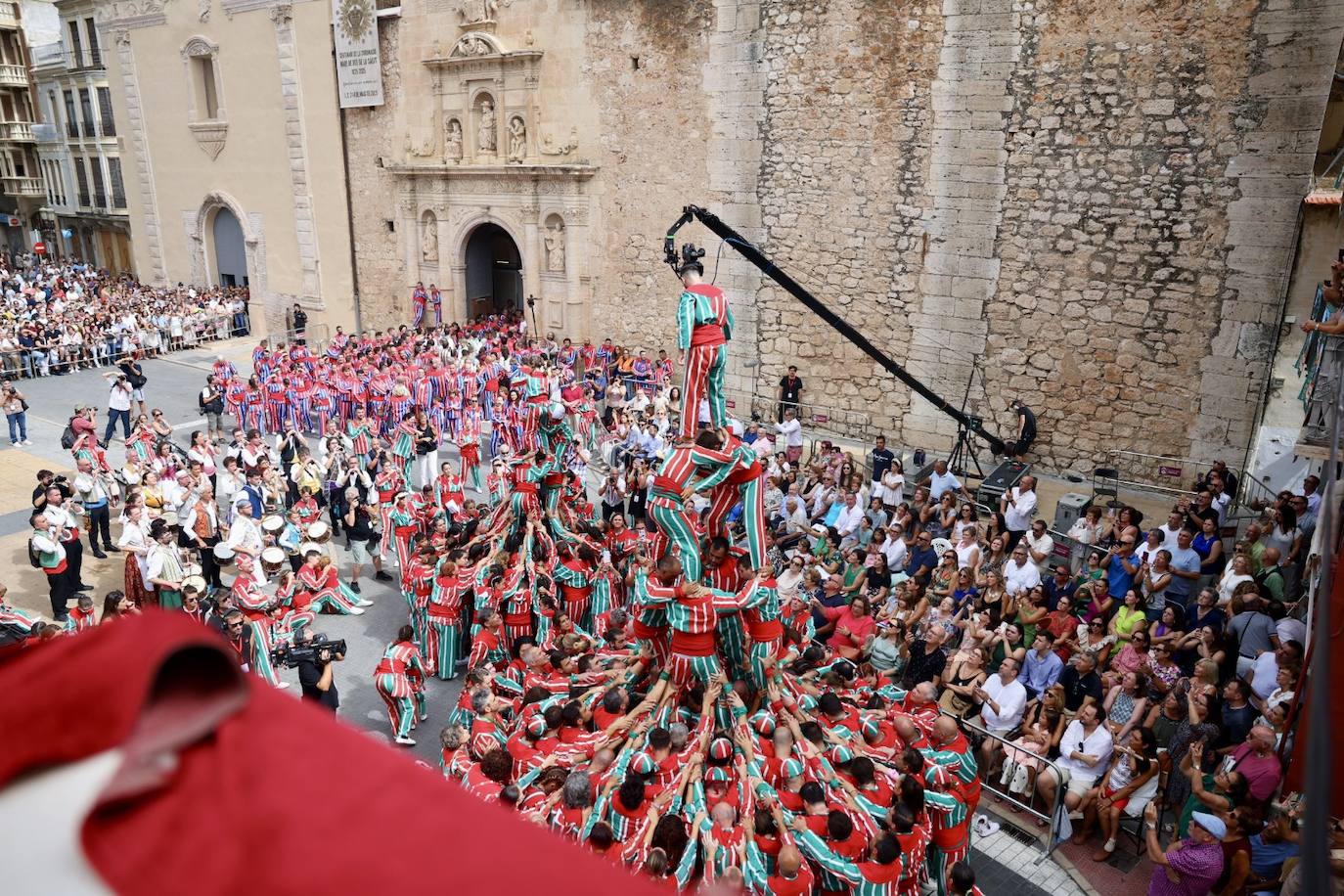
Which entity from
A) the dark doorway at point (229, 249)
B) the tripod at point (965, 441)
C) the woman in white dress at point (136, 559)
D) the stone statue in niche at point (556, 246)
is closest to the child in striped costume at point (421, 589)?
the woman in white dress at point (136, 559)

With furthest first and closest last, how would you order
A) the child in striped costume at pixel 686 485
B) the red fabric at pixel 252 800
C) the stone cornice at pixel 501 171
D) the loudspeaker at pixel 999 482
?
the stone cornice at pixel 501 171 → the loudspeaker at pixel 999 482 → the child in striped costume at pixel 686 485 → the red fabric at pixel 252 800

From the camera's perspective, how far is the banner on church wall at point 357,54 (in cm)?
2256

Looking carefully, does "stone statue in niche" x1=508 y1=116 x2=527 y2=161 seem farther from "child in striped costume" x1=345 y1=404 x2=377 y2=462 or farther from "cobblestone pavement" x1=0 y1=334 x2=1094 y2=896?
"child in striped costume" x1=345 y1=404 x2=377 y2=462

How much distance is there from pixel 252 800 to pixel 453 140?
22.9 meters

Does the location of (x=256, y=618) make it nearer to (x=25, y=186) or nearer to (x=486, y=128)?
(x=486, y=128)

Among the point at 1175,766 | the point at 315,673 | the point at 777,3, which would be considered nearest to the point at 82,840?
the point at 315,673

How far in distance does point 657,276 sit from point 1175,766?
14637 millimetres

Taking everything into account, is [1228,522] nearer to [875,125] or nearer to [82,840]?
[875,125]

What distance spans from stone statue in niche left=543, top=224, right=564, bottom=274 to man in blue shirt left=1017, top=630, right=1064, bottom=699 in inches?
601

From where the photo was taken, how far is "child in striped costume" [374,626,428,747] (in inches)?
320

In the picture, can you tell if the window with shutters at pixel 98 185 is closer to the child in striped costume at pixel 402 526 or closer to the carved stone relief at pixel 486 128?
the carved stone relief at pixel 486 128

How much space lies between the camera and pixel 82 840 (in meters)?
1.09

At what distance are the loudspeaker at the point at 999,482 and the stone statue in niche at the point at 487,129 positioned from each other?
563 inches

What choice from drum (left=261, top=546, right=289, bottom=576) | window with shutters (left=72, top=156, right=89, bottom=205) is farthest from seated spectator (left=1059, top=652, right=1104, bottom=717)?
window with shutters (left=72, top=156, right=89, bottom=205)
